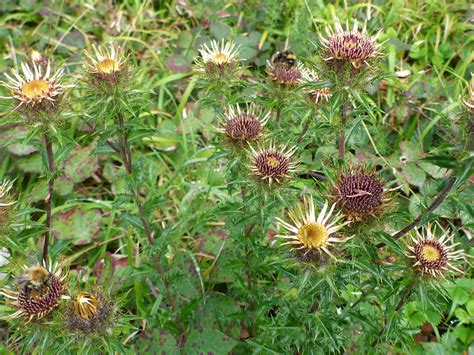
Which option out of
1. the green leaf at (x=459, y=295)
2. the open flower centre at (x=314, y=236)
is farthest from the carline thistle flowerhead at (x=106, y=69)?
the green leaf at (x=459, y=295)

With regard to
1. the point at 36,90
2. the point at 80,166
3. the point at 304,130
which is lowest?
the point at 80,166

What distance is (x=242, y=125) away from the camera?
1.92m

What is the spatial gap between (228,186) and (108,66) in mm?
639

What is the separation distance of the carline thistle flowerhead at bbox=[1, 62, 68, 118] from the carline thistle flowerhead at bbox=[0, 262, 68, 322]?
583 millimetres

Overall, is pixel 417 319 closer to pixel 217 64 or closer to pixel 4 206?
pixel 217 64

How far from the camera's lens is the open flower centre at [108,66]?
183 cm

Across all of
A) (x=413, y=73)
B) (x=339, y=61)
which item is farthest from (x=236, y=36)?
(x=339, y=61)

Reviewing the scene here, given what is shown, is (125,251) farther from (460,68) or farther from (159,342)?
(460,68)

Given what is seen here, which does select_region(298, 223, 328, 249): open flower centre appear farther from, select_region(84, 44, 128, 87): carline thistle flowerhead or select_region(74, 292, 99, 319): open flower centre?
select_region(84, 44, 128, 87): carline thistle flowerhead

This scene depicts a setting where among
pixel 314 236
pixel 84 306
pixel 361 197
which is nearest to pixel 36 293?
pixel 84 306

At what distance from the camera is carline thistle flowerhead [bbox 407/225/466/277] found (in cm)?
162

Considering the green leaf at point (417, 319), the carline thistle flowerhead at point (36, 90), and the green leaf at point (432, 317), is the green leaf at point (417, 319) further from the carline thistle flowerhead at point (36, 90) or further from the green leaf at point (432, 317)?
the carline thistle flowerhead at point (36, 90)

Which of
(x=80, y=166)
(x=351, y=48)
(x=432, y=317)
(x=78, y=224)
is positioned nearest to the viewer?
(x=351, y=48)

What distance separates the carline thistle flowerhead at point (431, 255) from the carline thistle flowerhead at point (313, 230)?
30cm
